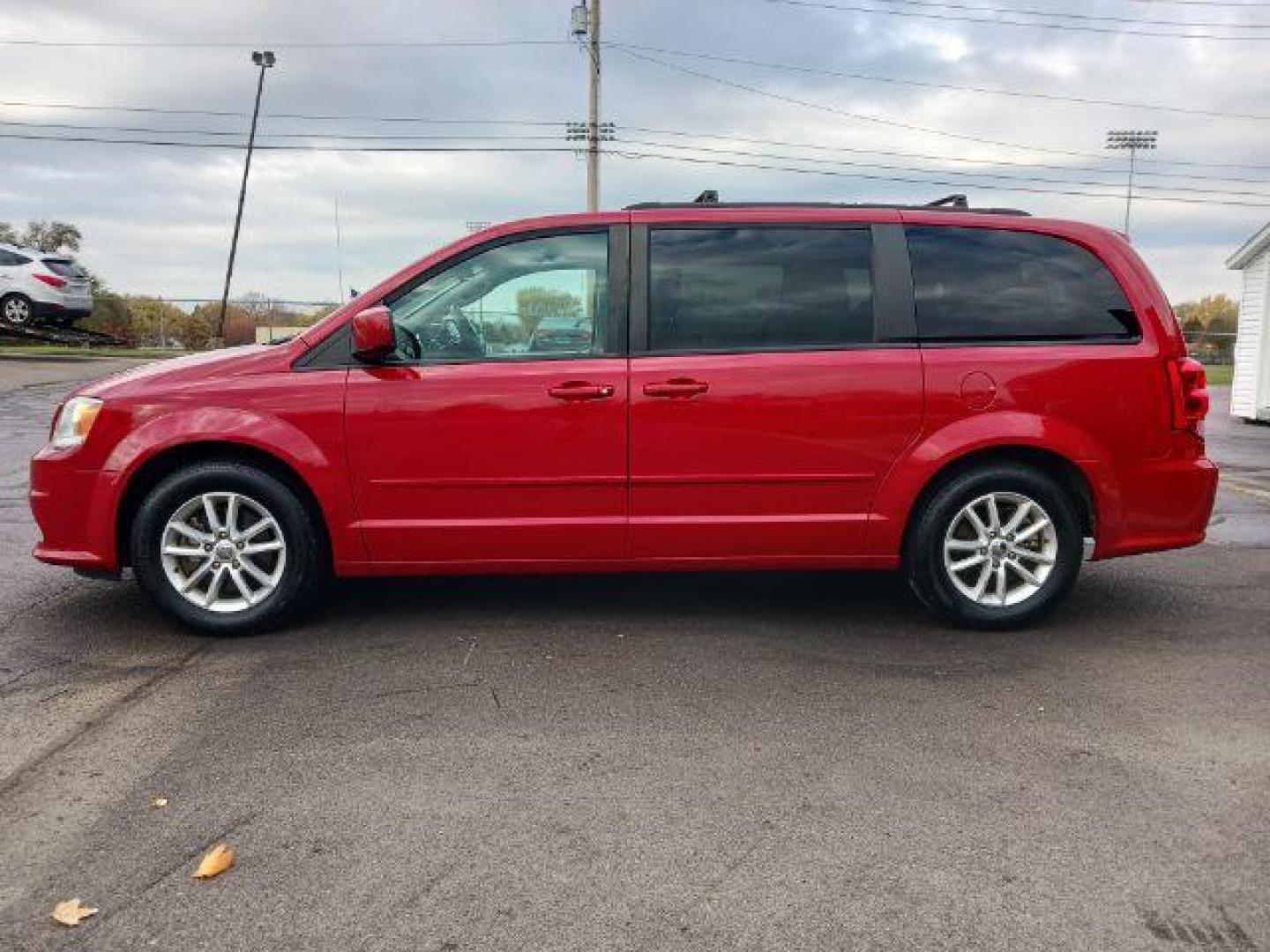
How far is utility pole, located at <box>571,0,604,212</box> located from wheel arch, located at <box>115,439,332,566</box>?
24383 mm

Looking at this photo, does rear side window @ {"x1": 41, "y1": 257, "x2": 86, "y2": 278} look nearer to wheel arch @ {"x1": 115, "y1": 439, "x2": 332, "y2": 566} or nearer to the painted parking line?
wheel arch @ {"x1": 115, "y1": 439, "x2": 332, "y2": 566}

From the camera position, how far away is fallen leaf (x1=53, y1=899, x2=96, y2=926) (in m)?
2.48

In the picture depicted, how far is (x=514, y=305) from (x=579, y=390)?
518 millimetres

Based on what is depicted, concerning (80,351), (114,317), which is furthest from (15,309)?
(114,317)

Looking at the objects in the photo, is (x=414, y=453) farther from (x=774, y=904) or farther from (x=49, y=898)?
(x=774, y=904)

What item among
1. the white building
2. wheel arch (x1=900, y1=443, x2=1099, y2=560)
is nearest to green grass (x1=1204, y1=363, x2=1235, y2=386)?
the white building

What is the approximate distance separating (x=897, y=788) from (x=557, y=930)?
123cm

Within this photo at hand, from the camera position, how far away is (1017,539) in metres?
4.82

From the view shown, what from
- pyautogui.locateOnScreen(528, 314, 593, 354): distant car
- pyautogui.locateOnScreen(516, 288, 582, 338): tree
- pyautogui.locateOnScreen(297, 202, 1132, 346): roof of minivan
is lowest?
pyautogui.locateOnScreen(528, 314, 593, 354): distant car

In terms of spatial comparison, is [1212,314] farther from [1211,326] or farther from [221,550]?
[221,550]

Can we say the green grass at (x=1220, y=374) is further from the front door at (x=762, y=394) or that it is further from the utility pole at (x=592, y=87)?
the front door at (x=762, y=394)

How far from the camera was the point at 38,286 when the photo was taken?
72.3 feet

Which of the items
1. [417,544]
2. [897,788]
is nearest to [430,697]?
[417,544]

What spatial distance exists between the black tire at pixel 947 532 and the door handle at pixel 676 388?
3.81 feet
